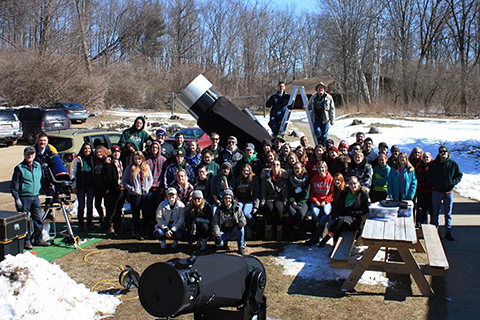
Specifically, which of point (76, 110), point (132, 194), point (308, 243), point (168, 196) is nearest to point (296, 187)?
point (308, 243)

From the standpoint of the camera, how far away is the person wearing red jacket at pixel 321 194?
790 cm

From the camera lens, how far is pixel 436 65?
139ft

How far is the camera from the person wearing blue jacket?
7.85 m

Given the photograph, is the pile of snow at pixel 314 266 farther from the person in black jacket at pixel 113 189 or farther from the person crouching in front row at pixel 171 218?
the person in black jacket at pixel 113 189

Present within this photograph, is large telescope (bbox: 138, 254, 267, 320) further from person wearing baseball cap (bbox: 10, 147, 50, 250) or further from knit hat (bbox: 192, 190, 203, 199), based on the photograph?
person wearing baseball cap (bbox: 10, 147, 50, 250)

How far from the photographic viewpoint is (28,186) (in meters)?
7.55

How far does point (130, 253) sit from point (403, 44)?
4474 cm

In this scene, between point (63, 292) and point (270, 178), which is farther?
point (270, 178)

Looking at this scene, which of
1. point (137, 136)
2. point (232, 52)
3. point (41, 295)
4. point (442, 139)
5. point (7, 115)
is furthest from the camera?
point (232, 52)

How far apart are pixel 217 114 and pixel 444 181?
14.1ft

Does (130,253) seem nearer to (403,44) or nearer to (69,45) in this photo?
(69,45)

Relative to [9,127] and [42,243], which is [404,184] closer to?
[42,243]

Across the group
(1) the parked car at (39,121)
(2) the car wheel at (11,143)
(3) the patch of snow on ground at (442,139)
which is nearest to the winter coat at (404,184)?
(3) the patch of snow on ground at (442,139)

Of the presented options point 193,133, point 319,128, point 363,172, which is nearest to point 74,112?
point 193,133
